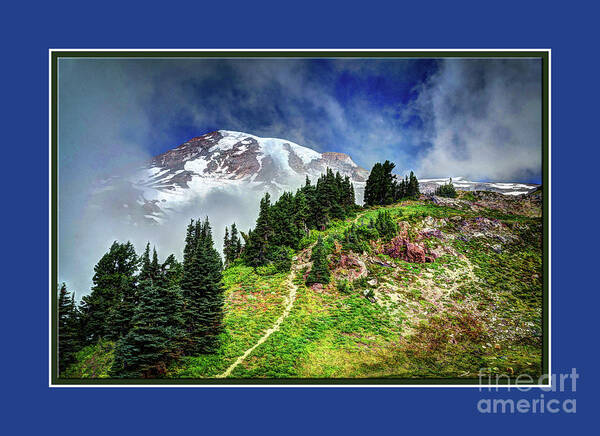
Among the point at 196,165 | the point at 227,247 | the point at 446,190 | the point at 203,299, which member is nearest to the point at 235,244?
the point at 227,247

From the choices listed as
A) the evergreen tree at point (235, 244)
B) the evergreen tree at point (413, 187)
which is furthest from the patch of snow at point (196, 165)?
the evergreen tree at point (413, 187)

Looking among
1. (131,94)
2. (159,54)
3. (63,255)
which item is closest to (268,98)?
(159,54)

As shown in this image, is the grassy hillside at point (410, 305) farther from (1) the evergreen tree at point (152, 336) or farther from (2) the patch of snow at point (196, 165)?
(2) the patch of snow at point (196, 165)

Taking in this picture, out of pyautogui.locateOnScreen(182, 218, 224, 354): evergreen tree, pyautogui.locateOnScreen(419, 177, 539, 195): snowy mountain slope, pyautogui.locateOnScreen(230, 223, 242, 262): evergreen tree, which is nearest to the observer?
pyautogui.locateOnScreen(182, 218, 224, 354): evergreen tree

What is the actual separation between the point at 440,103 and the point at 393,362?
6.15 metres

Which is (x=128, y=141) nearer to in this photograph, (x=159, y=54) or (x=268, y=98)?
(x=159, y=54)

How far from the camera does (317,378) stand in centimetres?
494

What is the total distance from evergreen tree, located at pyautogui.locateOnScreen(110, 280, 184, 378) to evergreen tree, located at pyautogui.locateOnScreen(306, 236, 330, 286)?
299 cm

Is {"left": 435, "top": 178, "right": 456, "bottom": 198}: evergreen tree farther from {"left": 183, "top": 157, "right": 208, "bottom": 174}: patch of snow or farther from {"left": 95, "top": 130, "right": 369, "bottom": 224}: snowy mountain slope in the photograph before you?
{"left": 183, "top": 157, "right": 208, "bottom": 174}: patch of snow

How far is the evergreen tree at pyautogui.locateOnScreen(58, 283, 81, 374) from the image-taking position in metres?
5.08

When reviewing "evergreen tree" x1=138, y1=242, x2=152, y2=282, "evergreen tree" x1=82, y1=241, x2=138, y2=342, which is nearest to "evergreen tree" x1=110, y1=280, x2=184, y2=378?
"evergreen tree" x1=138, y1=242, x2=152, y2=282

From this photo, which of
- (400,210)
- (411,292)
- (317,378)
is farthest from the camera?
(400,210)

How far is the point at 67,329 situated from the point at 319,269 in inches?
225

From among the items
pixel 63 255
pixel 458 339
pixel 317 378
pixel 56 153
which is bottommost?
pixel 317 378
